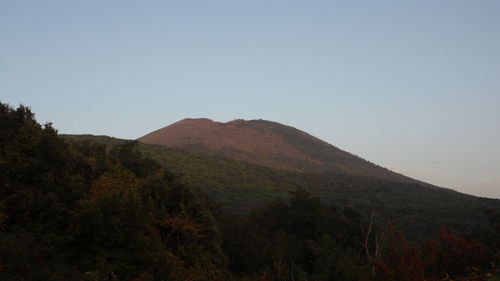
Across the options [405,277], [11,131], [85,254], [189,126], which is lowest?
[85,254]

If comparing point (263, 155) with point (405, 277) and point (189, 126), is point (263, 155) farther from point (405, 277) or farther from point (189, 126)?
point (405, 277)

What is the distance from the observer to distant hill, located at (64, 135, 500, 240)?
182ft

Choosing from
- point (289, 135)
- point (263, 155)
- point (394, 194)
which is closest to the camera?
point (394, 194)

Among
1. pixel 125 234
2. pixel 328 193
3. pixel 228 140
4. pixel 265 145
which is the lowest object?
Result: pixel 125 234

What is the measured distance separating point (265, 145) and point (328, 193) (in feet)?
229

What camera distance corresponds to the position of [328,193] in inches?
2901

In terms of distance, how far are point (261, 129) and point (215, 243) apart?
134 meters

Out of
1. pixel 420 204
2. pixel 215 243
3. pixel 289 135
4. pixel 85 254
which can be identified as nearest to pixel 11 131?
pixel 85 254

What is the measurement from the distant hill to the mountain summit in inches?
1231

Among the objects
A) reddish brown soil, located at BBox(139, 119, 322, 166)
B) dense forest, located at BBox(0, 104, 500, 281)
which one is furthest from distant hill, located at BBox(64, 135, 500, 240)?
reddish brown soil, located at BBox(139, 119, 322, 166)

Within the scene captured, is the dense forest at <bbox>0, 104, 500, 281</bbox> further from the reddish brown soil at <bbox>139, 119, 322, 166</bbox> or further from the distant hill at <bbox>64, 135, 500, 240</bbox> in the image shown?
the reddish brown soil at <bbox>139, 119, 322, 166</bbox>

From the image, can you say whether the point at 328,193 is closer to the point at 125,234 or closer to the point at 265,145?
the point at 125,234

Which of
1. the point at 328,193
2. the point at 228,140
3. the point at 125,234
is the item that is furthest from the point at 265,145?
the point at 125,234

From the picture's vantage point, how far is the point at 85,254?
21.5m
